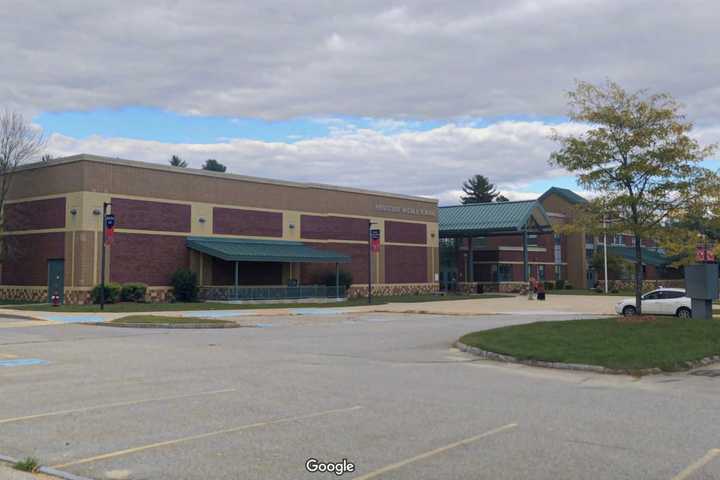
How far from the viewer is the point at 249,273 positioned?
46344mm

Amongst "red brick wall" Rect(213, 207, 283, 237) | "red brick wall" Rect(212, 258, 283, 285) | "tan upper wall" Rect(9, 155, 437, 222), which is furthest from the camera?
"red brick wall" Rect(213, 207, 283, 237)

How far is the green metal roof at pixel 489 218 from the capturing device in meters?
60.4

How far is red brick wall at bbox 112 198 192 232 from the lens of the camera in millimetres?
40062

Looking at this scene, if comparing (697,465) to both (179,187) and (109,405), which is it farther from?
(179,187)

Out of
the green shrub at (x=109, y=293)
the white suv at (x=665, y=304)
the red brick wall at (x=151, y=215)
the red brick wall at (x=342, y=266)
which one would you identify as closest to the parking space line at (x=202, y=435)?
the white suv at (x=665, y=304)

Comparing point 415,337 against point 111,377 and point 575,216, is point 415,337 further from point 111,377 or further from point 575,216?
point 111,377

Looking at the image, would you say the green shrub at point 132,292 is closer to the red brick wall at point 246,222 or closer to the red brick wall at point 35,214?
the red brick wall at point 35,214

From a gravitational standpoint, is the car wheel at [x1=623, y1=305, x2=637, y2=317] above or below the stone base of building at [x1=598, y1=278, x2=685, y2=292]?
below

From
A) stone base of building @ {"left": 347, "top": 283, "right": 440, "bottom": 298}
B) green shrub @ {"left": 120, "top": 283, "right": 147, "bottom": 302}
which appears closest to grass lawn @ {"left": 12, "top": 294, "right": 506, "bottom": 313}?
green shrub @ {"left": 120, "top": 283, "right": 147, "bottom": 302}

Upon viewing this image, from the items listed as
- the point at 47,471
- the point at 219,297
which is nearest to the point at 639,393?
the point at 47,471

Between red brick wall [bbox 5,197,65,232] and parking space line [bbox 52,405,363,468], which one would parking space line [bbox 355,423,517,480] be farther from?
red brick wall [bbox 5,197,65,232]

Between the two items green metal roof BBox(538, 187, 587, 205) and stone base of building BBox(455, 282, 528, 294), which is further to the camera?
green metal roof BBox(538, 187, 587, 205)

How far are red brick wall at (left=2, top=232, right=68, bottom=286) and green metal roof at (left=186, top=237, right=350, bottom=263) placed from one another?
7240mm

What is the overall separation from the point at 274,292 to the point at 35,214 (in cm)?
1444
